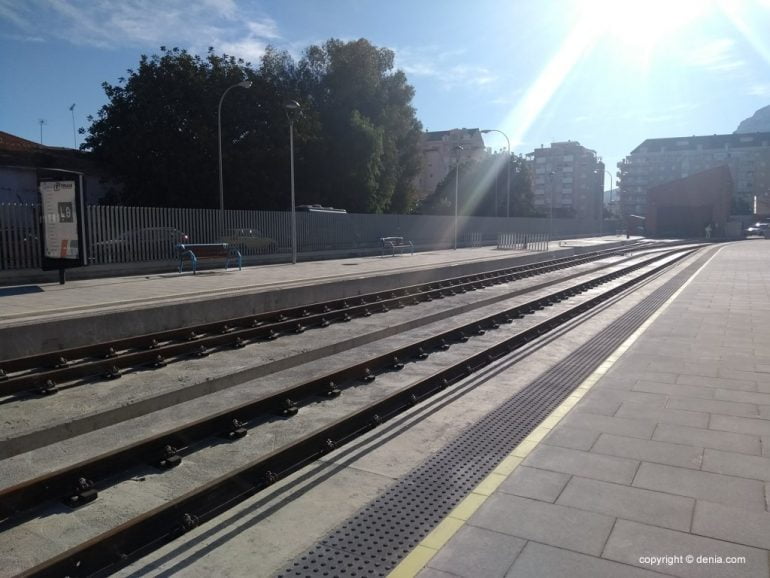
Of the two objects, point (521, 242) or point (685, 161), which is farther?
point (685, 161)

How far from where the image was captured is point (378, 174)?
45.8 meters

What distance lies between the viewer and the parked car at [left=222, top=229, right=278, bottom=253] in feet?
81.8

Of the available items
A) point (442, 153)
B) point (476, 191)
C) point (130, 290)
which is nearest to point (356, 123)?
point (130, 290)

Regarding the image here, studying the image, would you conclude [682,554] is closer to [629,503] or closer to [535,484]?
[629,503]

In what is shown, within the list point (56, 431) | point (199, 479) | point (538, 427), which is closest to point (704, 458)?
point (538, 427)

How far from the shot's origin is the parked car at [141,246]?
19016 millimetres

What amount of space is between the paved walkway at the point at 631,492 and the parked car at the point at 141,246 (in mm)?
16790

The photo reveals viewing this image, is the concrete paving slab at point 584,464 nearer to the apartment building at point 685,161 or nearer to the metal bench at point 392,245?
the metal bench at point 392,245

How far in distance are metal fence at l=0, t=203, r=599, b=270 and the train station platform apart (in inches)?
57.1

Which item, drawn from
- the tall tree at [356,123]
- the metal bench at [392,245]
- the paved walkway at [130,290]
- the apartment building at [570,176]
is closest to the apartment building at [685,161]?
the apartment building at [570,176]

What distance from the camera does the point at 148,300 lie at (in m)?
12.2

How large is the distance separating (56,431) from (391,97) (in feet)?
160

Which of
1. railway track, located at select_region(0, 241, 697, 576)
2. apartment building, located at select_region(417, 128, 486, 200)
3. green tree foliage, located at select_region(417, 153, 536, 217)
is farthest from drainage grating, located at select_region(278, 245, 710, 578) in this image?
apartment building, located at select_region(417, 128, 486, 200)

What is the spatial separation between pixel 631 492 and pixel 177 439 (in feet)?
11.9
